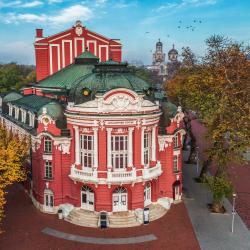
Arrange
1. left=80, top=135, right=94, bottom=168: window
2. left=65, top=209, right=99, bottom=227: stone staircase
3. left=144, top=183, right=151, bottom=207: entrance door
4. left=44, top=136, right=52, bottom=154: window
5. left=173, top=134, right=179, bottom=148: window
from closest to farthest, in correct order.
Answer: left=65, top=209, right=99, bottom=227: stone staircase
left=80, top=135, right=94, bottom=168: window
left=44, top=136, right=52, bottom=154: window
left=144, top=183, right=151, bottom=207: entrance door
left=173, top=134, right=179, bottom=148: window

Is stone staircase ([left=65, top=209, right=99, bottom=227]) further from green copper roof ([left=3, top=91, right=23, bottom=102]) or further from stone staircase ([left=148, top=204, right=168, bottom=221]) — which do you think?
green copper roof ([left=3, top=91, right=23, bottom=102])

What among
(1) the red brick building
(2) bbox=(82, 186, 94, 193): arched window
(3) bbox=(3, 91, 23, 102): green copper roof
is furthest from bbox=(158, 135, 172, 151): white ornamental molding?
(3) bbox=(3, 91, 23, 102): green copper roof

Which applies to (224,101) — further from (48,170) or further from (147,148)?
(48,170)

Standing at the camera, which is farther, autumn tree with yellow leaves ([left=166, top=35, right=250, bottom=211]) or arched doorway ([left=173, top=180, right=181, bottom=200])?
arched doorway ([left=173, top=180, right=181, bottom=200])

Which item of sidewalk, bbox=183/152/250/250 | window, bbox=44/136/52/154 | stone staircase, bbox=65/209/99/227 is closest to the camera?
sidewalk, bbox=183/152/250/250

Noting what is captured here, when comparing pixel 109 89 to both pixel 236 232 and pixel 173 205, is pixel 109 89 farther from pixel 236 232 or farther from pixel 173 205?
pixel 236 232

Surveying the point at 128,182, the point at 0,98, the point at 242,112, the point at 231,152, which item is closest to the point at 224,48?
the point at 242,112

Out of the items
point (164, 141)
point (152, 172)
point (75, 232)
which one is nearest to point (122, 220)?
point (75, 232)
